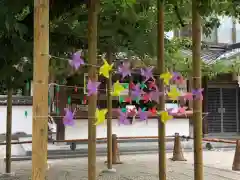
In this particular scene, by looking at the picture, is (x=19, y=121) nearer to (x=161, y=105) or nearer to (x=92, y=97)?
(x=161, y=105)

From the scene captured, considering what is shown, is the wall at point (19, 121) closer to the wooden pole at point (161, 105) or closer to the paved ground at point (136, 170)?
the paved ground at point (136, 170)

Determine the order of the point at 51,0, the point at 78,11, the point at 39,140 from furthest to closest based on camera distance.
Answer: the point at 78,11 < the point at 51,0 < the point at 39,140

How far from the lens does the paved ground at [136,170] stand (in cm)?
870

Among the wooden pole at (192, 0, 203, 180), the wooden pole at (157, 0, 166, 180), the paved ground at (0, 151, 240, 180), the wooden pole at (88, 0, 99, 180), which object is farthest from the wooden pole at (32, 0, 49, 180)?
the paved ground at (0, 151, 240, 180)

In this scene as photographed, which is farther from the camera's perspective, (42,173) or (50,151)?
(50,151)

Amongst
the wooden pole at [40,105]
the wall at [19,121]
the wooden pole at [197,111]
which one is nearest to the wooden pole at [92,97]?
the wooden pole at [40,105]

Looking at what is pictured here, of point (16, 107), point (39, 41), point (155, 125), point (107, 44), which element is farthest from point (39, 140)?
point (16, 107)

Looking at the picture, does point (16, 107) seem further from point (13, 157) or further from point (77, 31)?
point (77, 31)

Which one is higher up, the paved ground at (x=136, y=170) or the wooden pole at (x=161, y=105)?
the wooden pole at (x=161, y=105)

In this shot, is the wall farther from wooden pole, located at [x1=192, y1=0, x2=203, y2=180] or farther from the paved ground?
wooden pole, located at [x1=192, y1=0, x2=203, y2=180]

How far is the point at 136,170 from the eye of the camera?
971cm

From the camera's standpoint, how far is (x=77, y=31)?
6.50 meters

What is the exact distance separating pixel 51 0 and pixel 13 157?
8.68m

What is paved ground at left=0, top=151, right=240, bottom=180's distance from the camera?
28.6 feet
